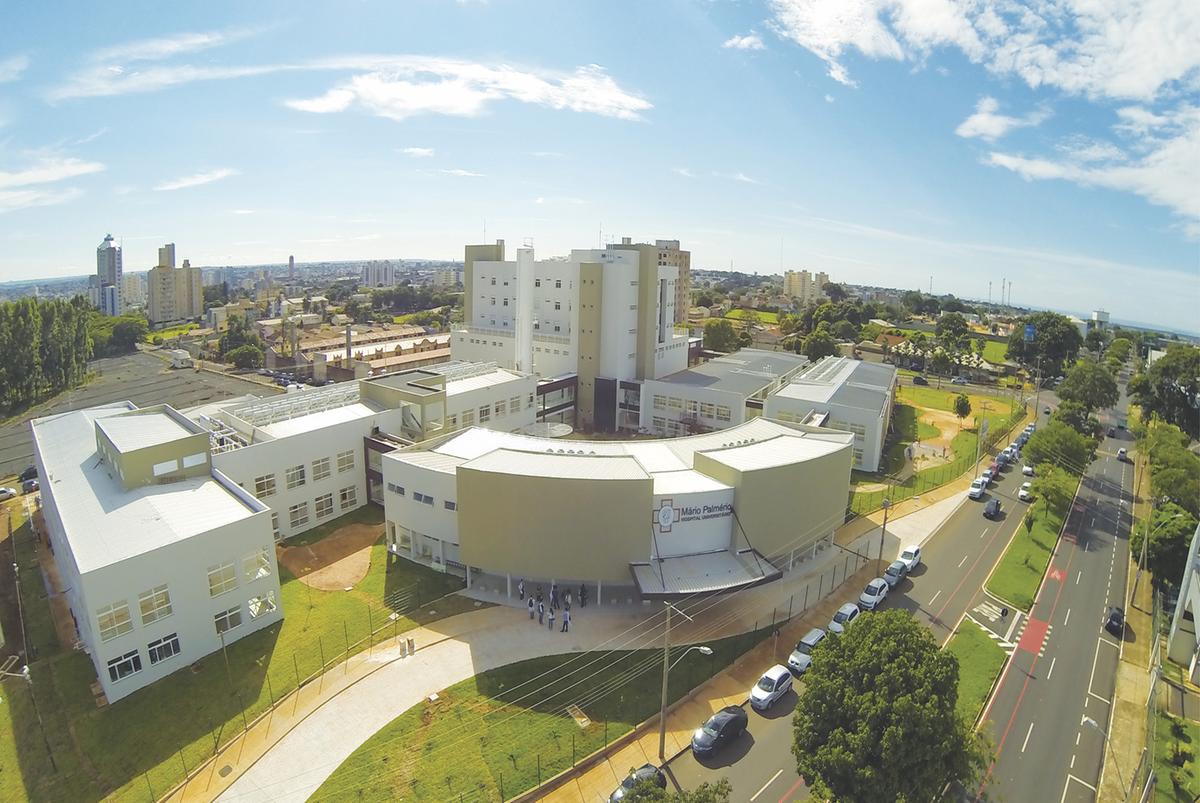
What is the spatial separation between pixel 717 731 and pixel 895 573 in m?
18.0

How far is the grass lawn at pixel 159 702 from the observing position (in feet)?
69.2

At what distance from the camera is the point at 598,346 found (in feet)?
204

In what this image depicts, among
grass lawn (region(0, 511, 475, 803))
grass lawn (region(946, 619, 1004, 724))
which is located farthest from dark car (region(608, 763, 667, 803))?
grass lawn (region(946, 619, 1004, 724))

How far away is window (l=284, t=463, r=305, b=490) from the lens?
124 feet

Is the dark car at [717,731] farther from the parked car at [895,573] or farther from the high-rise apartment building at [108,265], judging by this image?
the high-rise apartment building at [108,265]

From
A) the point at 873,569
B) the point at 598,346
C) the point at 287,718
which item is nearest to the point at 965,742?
the point at 873,569

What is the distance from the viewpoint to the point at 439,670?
86.7 ft

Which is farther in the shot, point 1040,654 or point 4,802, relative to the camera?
point 1040,654

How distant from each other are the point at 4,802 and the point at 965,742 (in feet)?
103

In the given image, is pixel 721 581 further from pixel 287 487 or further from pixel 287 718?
pixel 287 487

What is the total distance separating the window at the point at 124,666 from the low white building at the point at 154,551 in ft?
0.13

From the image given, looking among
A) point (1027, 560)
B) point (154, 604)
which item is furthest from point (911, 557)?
point (154, 604)

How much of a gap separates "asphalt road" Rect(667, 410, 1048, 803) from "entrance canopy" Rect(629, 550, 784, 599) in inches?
212

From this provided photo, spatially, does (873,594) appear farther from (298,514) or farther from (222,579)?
(298,514)
